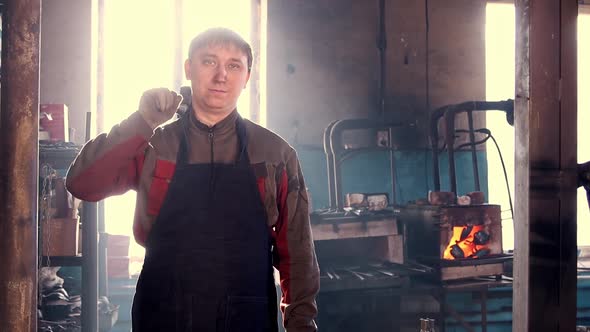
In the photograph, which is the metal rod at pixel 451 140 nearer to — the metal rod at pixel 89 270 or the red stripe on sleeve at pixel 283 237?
the metal rod at pixel 89 270

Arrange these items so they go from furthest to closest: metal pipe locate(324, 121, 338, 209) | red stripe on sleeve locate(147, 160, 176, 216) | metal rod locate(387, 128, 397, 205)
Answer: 1. metal rod locate(387, 128, 397, 205)
2. metal pipe locate(324, 121, 338, 209)
3. red stripe on sleeve locate(147, 160, 176, 216)

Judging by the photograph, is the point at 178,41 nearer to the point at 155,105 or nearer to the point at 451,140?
the point at 451,140

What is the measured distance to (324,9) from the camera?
590 cm

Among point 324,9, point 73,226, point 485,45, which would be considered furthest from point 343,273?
point 485,45

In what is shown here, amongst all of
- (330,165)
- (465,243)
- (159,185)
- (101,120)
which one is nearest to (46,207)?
(101,120)

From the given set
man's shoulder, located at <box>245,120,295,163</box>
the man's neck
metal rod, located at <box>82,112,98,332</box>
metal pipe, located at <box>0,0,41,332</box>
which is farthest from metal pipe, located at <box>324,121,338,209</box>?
metal pipe, located at <box>0,0,41,332</box>

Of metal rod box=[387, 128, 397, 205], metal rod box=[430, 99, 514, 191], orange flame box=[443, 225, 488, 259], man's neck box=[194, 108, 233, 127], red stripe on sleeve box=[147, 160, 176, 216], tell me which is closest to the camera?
red stripe on sleeve box=[147, 160, 176, 216]

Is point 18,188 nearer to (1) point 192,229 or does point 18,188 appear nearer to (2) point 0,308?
(2) point 0,308

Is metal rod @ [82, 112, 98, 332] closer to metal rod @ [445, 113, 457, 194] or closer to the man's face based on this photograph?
the man's face

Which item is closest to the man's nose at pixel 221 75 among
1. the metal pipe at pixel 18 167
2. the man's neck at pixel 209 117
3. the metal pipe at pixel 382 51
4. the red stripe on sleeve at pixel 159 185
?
the man's neck at pixel 209 117

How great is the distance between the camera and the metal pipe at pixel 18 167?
177cm

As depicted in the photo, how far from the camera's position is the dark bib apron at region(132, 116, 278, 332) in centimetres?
198

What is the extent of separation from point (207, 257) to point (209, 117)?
0.56 meters

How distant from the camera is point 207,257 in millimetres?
2012
